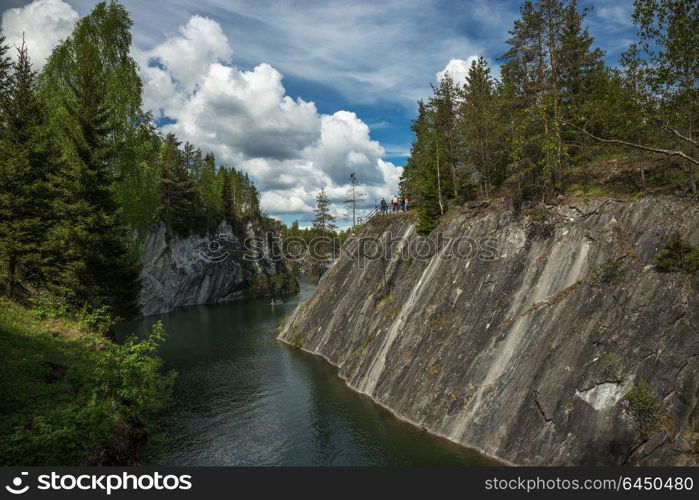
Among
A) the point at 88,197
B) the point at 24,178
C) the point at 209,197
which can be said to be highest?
the point at 209,197

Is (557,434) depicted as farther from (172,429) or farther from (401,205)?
(401,205)

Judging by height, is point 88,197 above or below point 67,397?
above

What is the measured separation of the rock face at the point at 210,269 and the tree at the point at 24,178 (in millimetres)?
34823

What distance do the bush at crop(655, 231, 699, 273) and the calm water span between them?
1176cm

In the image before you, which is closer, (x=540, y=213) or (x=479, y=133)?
(x=540, y=213)

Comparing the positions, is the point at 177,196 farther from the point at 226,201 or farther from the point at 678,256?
the point at 678,256

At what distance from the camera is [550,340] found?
61.1 ft

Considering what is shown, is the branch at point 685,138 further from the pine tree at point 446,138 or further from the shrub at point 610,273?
the pine tree at point 446,138

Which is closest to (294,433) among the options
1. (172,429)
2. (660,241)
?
(172,429)

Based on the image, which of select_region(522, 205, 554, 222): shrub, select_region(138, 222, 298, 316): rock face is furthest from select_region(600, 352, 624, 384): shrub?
select_region(138, 222, 298, 316): rock face

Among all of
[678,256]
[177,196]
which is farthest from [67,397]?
[177,196]

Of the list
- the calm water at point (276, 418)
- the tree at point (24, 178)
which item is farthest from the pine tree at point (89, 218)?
the calm water at point (276, 418)

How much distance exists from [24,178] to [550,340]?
29.4 metres

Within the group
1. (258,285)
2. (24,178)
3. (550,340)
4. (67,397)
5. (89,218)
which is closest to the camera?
(67,397)
